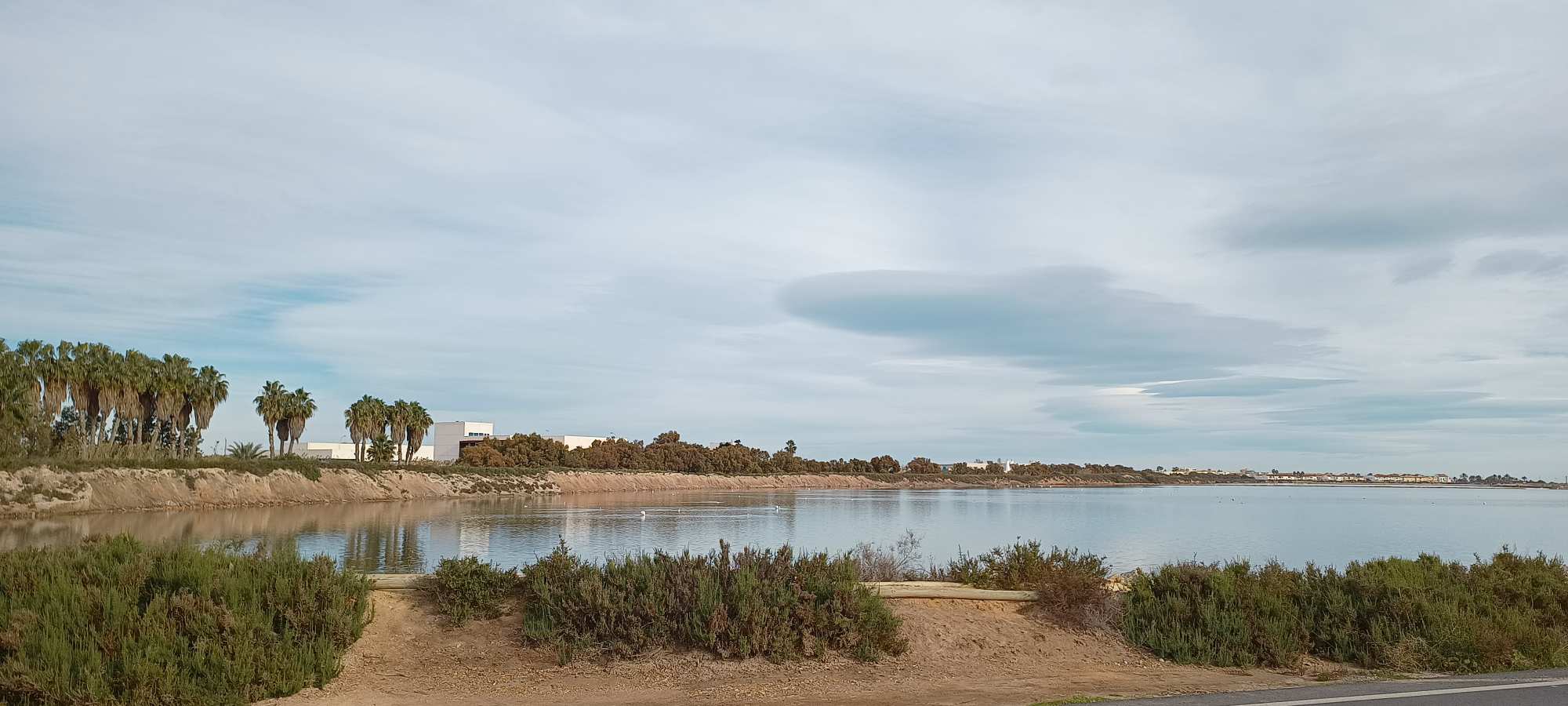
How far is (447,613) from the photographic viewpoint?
37.9 feet

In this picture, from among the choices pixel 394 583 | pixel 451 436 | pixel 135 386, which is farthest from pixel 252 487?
pixel 451 436

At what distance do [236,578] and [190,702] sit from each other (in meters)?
2.00

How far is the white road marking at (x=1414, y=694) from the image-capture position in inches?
371

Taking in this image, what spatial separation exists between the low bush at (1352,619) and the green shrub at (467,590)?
816 cm

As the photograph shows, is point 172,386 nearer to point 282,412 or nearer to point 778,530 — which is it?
point 282,412

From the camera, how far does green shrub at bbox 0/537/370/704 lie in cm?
871

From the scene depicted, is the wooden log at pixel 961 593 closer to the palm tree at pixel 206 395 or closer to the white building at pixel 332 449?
the palm tree at pixel 206 395

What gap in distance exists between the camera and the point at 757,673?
10680 mm

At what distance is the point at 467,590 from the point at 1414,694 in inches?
416

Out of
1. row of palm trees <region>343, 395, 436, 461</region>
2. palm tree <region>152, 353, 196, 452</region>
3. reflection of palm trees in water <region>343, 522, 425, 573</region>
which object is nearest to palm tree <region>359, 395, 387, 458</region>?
row of palm trees <region>343, 395, 436, 461</region>

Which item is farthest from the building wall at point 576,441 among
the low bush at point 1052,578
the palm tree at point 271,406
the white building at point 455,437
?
the low bush at point 1052,578

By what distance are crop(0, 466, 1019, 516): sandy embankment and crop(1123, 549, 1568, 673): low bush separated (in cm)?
5838

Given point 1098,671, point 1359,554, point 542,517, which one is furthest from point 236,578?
point 542,517

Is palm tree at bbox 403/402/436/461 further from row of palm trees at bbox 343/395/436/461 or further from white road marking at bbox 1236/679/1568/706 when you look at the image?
white road marking at bbox 1236/679/1568/706
